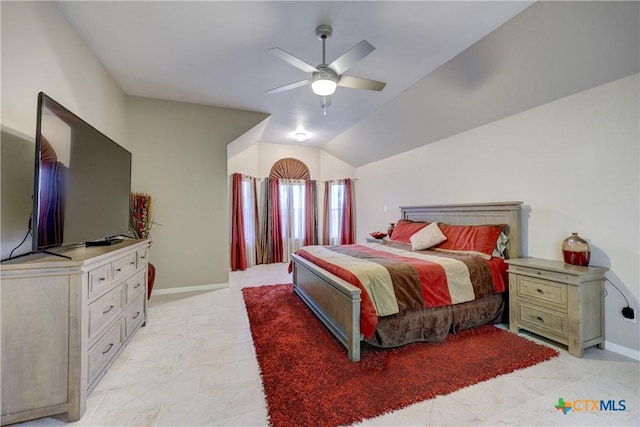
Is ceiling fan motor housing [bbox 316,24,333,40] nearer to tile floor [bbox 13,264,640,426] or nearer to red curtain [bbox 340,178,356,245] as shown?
tile floor [bbox 13,264,640,426]

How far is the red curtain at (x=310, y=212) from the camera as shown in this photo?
21.0ft

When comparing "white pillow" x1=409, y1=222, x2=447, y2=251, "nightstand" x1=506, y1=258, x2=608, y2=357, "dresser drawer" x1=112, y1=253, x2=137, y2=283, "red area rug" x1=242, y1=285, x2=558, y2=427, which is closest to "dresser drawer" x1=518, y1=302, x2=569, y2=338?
"nightstand" x1=506, y1=258, x2=608, y2=357

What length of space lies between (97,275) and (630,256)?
4.00 metres

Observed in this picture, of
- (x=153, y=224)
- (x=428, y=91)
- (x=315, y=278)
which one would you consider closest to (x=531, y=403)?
(x=315, y=278)

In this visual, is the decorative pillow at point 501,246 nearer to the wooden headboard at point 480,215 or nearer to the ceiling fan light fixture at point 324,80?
the wooden headboard at point 480,215

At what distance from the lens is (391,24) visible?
89.4 inches

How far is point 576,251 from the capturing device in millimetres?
2344

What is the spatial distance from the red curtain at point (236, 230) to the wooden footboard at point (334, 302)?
7.91ft

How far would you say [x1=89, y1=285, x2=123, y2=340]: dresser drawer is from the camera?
1.67 m

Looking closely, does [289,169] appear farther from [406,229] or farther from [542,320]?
[542,320]

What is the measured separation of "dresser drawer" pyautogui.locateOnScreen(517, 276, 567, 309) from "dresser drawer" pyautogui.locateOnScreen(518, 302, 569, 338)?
8 cm

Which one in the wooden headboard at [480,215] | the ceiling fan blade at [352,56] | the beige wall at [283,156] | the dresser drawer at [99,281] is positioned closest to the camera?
the dresser drawer at [99,281]

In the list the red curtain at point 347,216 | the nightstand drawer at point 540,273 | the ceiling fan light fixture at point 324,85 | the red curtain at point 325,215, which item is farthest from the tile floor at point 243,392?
the red curtain at point 347,216

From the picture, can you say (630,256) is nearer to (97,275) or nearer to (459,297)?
(459,297)
